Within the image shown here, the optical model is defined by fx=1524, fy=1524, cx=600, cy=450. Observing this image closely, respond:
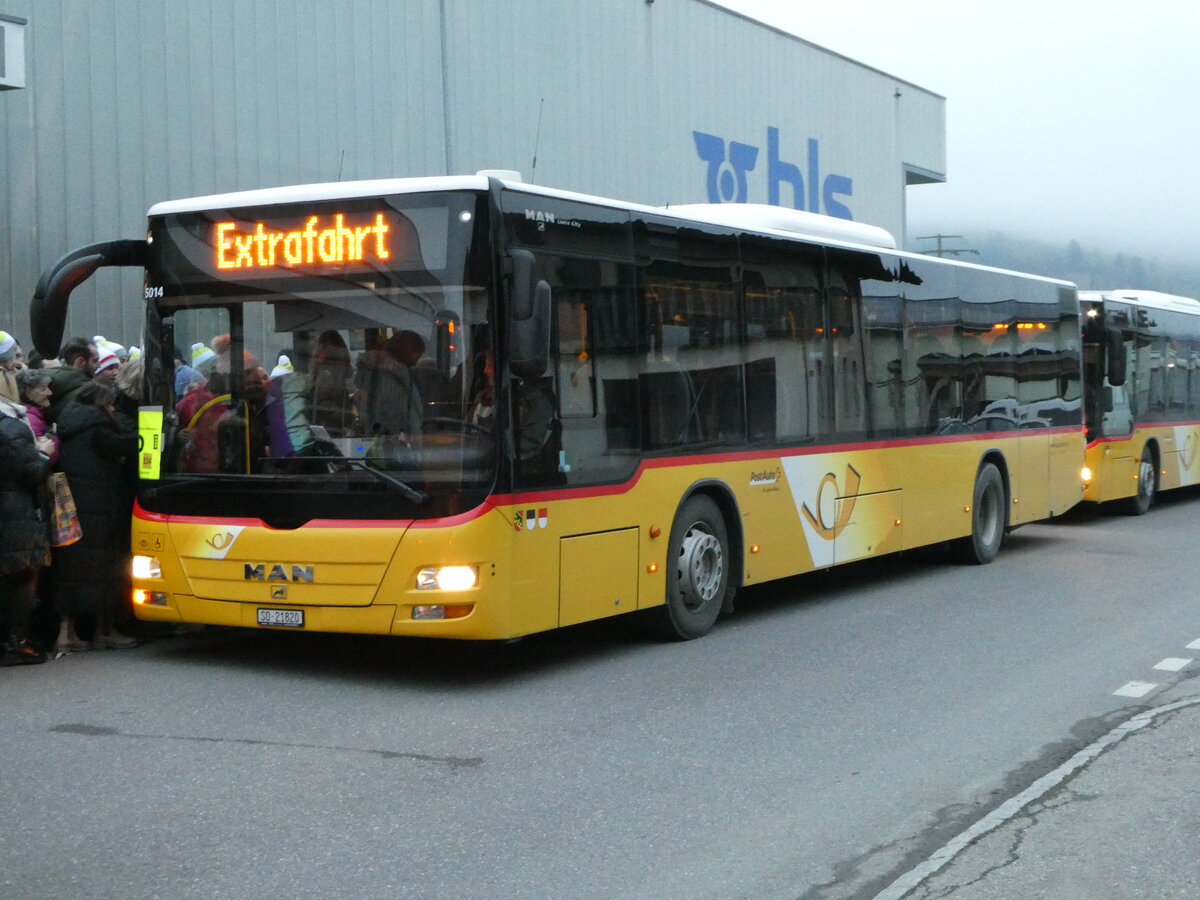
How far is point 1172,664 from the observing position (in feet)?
29.8

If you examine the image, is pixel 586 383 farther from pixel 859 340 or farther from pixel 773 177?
pixel 773 177

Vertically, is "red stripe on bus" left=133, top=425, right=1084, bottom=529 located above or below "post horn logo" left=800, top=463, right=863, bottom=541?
above

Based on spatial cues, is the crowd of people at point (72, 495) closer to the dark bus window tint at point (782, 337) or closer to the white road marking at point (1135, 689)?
the dark bus window tint at point (782, 337)

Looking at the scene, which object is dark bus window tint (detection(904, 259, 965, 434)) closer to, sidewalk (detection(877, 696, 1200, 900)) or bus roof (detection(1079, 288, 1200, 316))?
bus roof (detection(1079, 288, 1200, 316))

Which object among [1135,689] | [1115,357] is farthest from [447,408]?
[1115,357]

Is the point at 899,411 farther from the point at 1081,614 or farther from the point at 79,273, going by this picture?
the point at 79,273

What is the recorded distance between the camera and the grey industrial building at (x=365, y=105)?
48.2 feet

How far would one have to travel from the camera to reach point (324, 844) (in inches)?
211

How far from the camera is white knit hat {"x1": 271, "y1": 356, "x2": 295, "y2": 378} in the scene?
8258mm

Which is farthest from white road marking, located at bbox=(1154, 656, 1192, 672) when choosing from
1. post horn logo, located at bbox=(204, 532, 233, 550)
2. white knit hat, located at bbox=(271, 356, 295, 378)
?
post horn logo, located at bbox=(204, 532, 233, 550)

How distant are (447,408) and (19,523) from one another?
104 inches

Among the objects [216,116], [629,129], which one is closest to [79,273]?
[216,116]

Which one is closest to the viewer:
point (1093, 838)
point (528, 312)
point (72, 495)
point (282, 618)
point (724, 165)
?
point (1093, 838)

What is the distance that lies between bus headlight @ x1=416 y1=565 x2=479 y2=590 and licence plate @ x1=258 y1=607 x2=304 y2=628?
30.2 inches
